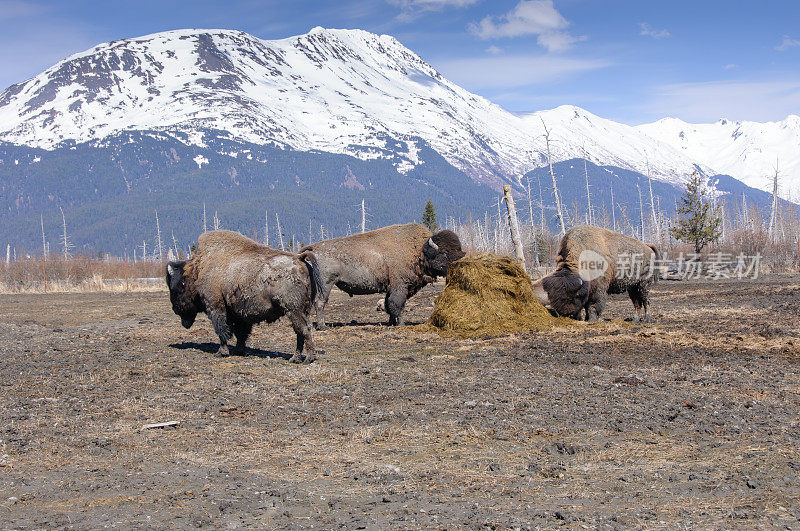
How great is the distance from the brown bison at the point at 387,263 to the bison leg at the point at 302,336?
4.85 m

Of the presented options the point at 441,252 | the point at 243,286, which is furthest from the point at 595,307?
the point at 243,286

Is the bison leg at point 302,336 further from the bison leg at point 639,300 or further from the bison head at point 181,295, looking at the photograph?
the bison leg at point 639,300

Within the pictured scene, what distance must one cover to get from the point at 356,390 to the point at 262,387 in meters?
1.41

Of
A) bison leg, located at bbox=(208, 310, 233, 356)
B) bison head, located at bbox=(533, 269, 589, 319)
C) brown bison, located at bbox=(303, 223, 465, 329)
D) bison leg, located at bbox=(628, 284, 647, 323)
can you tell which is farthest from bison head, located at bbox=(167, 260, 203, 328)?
bison leg, located at bbox=(628, 284, 647, 323)

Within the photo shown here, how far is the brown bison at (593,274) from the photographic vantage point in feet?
55.6

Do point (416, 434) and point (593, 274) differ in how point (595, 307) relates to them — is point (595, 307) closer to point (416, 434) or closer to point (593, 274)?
point (593, 274)

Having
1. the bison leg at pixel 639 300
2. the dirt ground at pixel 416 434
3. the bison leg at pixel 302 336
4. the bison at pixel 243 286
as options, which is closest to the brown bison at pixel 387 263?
the dirt ground at pixel 416 434

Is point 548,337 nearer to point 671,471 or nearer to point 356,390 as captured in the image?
point 356,390

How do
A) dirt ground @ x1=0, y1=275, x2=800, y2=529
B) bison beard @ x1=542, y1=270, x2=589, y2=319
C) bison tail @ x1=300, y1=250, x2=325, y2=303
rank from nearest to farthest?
dirt ground @ x1=0, y1=275, x2=800, y2=529
bison tail @ x1=300, y1=250, x2=325, y2=303
bison beard @ x1=542, y1=270, x2=589, y2=319

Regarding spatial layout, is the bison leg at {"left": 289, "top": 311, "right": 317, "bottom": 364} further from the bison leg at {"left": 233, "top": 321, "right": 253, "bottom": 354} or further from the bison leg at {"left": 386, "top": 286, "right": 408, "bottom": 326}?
the bison leg at {"left": 386, "top": 286, "right": 408, "bottom": 326}

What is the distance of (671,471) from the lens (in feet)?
20.4

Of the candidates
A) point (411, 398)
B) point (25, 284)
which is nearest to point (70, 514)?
point (411, 398)

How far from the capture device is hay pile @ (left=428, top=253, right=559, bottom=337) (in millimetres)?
16031

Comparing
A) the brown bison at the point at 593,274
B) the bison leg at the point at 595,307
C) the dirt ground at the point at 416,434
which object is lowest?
the dirt ground at the point at 416,434
